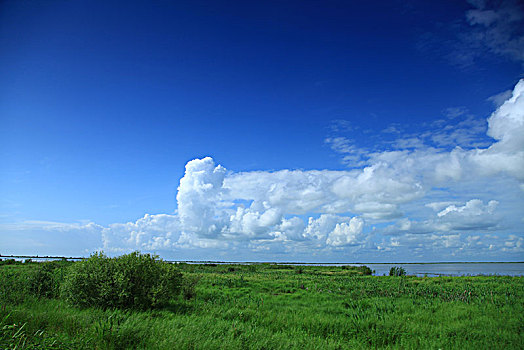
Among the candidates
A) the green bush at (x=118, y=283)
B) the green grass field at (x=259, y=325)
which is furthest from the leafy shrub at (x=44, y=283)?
the green bush at (x=118, y=283)

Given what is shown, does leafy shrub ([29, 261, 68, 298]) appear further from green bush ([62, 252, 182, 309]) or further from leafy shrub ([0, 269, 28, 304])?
green bush ([62, 252, 182, 309])

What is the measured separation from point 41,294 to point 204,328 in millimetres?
11936

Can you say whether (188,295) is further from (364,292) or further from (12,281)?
(364,292)

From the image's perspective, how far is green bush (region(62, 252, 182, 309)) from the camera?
1300cm

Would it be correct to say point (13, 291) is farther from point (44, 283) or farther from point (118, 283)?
point (118, 283)

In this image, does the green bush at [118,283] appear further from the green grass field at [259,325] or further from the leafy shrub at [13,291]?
the leafy shrub at [13,291]

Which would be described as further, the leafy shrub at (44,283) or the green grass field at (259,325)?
the leafy shrub at (44,283)

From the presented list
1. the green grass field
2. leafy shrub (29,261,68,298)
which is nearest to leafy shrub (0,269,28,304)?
the green grass field

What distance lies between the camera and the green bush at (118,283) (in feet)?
42.7

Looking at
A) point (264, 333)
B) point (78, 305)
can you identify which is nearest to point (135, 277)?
point (78, 305)

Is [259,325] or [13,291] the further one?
[13,291]

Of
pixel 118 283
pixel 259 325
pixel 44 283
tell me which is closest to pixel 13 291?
pixel 44 283

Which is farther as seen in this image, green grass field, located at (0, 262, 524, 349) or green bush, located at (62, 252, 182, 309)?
green bush, located at (62, 252, 182, 309)

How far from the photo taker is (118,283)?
512 inches
